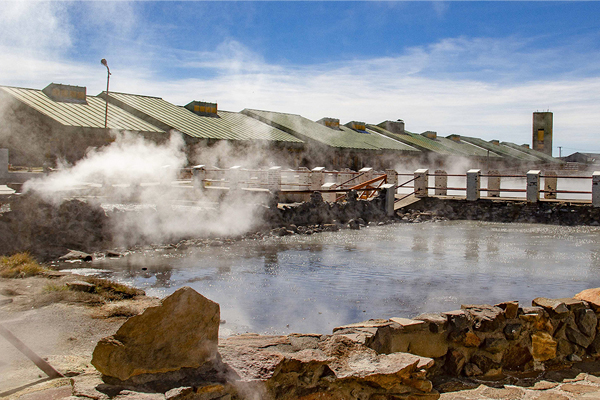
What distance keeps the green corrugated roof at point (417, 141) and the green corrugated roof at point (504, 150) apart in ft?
25.2

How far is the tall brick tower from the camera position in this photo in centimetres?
5444

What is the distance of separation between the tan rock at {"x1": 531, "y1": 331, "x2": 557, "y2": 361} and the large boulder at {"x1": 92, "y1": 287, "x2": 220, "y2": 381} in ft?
10.7

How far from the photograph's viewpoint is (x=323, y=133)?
108 feet

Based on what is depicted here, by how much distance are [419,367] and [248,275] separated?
224 inches

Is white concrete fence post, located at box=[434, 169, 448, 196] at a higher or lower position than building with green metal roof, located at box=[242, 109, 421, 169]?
lower

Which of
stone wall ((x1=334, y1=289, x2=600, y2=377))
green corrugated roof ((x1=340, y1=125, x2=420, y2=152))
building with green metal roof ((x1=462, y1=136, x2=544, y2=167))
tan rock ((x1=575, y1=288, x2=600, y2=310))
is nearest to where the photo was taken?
stone wall ((x1=334, y1=289, x2=600, y2=377))

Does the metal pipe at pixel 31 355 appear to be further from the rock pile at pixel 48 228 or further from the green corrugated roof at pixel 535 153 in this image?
the green corrugated roof at pixel 535 153

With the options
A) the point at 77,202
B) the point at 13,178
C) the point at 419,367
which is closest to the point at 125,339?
the point at 419,367

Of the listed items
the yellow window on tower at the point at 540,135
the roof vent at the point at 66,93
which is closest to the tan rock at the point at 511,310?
the roof vent at the point at 66,93

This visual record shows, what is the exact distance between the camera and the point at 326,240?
13.3 meters


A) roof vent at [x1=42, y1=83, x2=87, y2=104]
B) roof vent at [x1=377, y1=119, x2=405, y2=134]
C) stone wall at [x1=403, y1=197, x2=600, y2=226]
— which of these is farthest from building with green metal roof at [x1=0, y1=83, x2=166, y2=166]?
roof vent at [x1=377, y1=119, x2=405, y2=134]

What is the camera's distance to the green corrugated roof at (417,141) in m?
38.9

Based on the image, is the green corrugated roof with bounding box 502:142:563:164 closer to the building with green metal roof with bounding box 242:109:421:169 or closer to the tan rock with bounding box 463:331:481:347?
the building with green metal roof with bounding box 242:109:421:169

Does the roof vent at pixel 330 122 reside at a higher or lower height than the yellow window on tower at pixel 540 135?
lower
